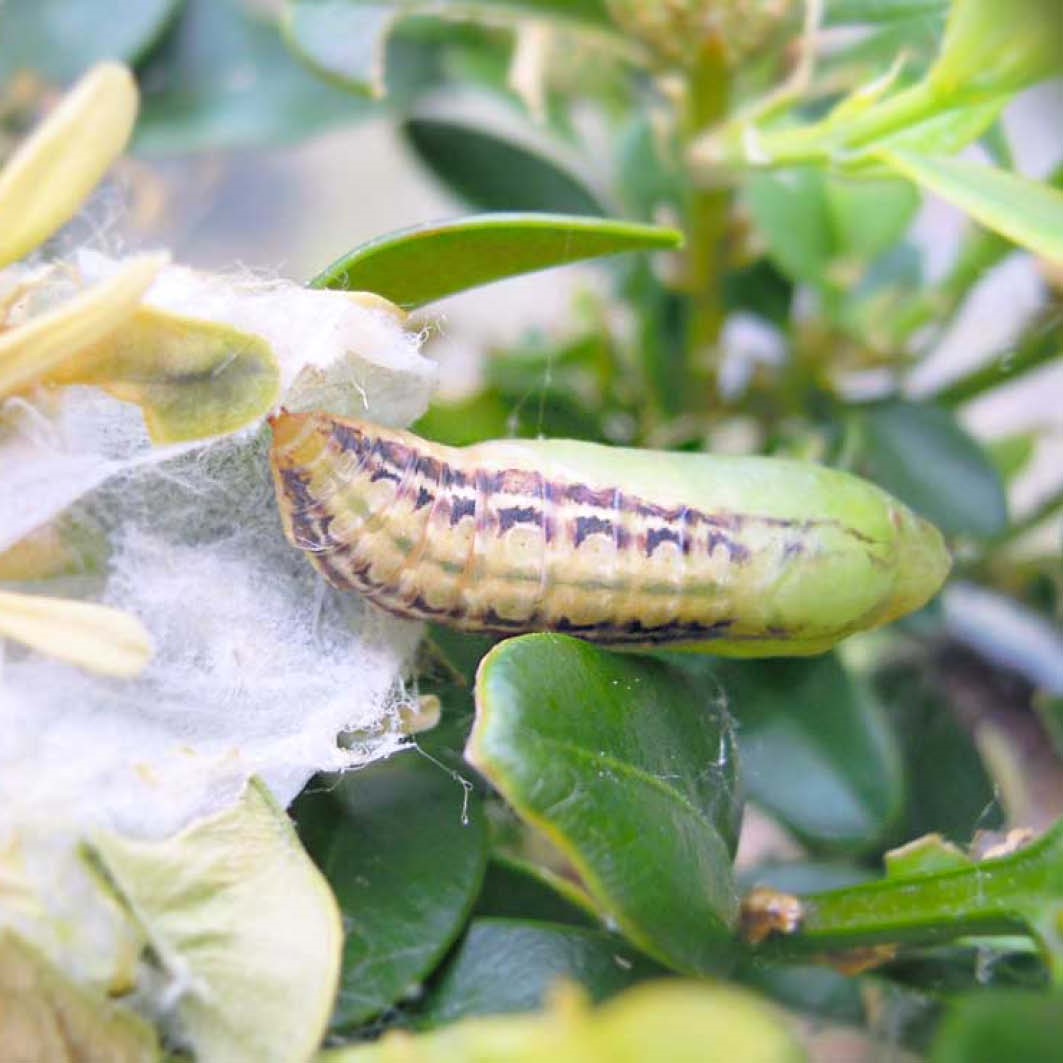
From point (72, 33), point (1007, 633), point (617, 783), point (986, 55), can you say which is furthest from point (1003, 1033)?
point (72, 33)

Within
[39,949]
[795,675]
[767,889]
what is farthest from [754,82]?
[39,949]

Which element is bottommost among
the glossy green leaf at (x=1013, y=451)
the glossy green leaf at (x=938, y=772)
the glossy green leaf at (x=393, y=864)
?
the glossy green leaf at (x=1013, y=451)

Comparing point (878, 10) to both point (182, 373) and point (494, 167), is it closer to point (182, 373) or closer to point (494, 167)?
point (494, 167)

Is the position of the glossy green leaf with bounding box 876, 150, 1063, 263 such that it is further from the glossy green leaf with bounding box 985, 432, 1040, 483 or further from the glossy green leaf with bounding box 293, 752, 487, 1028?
the glossy green leaf with bounding box 985, 432, 1040, 483

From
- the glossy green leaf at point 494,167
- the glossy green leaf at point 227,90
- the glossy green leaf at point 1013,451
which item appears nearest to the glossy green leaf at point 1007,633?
the glossy green leaf at point 1013,451

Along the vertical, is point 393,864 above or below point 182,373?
below

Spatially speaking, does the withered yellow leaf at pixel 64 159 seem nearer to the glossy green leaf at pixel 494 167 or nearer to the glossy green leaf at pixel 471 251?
the glossy green leaf at pixel 471 251
